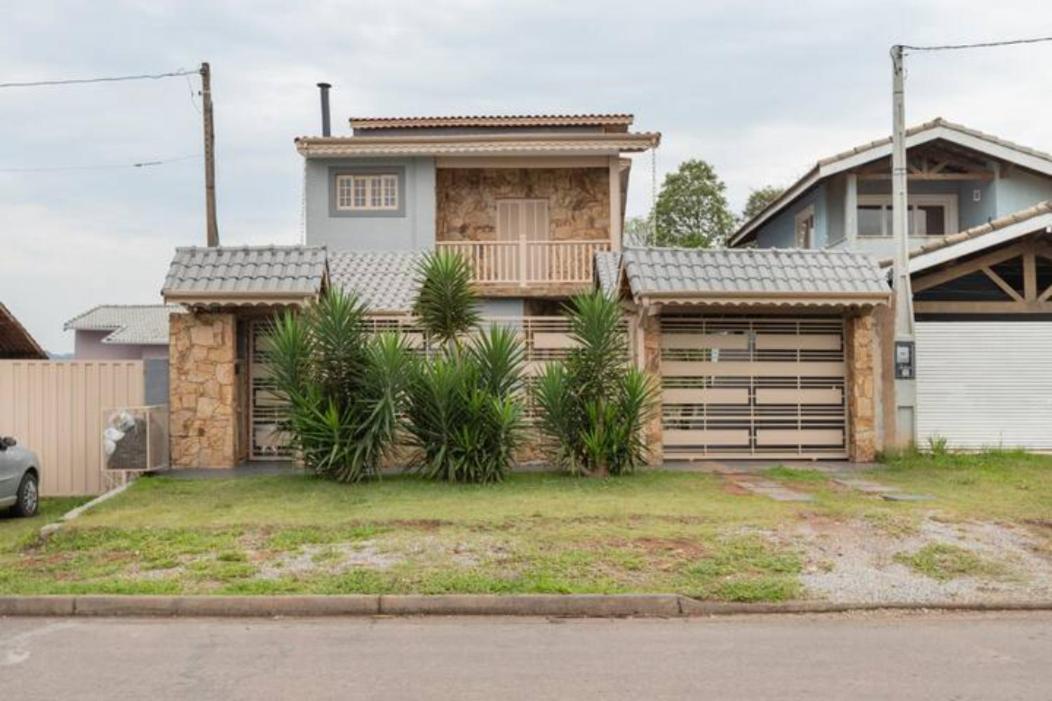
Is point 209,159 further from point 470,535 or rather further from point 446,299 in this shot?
point 470,535

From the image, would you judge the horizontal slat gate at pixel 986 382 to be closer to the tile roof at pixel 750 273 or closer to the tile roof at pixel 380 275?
the tile roof at pixel 750 273

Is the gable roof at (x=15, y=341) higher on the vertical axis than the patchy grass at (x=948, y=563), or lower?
higher

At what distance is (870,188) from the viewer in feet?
77.7

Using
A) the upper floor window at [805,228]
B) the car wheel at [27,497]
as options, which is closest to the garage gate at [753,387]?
the car wheel at [27,497]

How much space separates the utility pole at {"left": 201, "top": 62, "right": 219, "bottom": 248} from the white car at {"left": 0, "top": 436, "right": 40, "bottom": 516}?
10.3 metres

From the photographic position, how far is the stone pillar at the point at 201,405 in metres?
14.2

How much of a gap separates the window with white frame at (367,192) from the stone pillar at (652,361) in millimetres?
9847

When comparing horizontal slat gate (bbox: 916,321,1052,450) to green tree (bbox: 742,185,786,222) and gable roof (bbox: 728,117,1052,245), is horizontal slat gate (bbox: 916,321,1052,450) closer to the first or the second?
gable roof (bbox: 728,117,1052,245)

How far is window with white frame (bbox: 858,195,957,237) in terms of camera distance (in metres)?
23.7

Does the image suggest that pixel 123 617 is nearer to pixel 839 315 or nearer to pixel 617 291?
pixel 617 291

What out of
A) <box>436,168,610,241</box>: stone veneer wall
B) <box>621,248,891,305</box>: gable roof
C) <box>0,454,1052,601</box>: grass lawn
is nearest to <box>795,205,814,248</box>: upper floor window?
<box>436,168,610,241</box>: stone veneer wall

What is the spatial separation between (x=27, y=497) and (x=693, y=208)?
106ft

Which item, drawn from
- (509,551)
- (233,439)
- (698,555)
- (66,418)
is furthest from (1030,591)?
(66,418)

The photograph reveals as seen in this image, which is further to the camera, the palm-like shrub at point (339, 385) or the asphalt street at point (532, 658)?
the palm-like shrub at point (339, 385)
